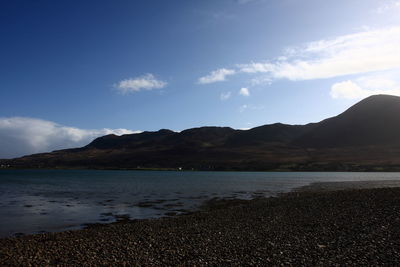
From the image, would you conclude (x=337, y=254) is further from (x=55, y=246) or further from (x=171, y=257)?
(x=55, y=246)

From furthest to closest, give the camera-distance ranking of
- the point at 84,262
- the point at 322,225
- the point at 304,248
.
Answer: the point at 322,225, the point at 304,248, the point at 84,262

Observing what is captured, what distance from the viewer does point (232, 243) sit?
21438 millimetres

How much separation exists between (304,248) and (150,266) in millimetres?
9481

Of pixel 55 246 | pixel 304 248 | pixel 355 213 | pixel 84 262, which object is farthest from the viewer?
pixel 355 213

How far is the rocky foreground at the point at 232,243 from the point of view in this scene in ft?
58.3

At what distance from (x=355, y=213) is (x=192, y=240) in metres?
18.4

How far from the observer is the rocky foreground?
58.3 feet

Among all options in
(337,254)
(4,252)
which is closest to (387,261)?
(337,254)

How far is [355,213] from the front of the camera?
3153 centimetres

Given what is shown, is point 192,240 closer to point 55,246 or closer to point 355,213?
point 55,246

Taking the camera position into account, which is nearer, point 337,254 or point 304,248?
point 337,254

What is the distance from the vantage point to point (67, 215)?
40.4m

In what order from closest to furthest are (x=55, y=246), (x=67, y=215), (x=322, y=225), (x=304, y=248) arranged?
(x=304, y=248) < (x=55, y=246) < (x=322, y=225) < (x=67, y=215)

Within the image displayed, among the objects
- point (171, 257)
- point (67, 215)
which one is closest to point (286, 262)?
point (171, 257)
